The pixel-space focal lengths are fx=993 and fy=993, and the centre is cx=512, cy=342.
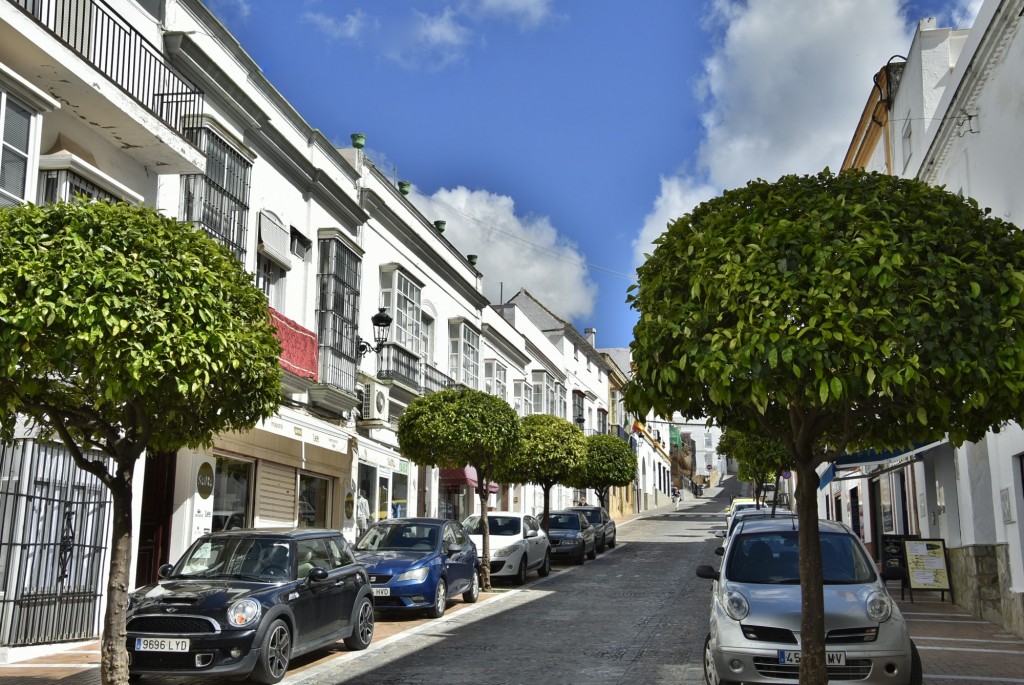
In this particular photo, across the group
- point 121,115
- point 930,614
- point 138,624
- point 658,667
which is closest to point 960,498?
point 930,614

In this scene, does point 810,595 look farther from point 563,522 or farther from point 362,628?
point 563,522

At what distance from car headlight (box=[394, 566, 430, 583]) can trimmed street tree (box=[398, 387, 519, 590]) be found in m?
4.75

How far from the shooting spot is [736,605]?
8867 millimetres

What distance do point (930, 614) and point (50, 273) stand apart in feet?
46.6

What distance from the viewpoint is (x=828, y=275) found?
662 centimetres

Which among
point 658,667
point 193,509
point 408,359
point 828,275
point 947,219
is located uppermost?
point 408,359

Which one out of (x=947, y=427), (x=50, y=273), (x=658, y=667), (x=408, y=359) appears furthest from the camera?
→ (x=408, y=359)

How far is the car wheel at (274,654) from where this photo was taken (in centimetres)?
980

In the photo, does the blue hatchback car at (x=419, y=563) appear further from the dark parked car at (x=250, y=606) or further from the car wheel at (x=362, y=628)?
the dark parked car at (x=250, y=606)

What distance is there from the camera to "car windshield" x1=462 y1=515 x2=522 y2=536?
22.7m

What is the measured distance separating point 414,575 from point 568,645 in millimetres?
3290

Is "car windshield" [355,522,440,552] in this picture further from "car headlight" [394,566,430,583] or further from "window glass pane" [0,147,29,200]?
"window glass pane" [0,147,29,200]

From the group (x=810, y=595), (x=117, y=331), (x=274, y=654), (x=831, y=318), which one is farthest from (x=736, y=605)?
(x=117, y=331)

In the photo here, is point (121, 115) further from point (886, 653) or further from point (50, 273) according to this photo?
point (886, 653)
